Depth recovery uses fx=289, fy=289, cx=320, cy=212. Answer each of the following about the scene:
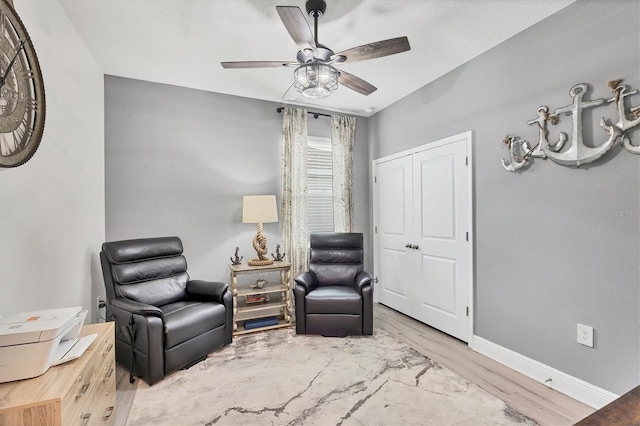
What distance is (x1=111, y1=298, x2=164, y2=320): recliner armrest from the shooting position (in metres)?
2.14

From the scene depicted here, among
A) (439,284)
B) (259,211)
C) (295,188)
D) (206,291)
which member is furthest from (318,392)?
(295,188)

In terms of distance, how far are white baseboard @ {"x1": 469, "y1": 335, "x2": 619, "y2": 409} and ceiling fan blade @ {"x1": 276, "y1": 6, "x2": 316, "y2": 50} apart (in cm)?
282

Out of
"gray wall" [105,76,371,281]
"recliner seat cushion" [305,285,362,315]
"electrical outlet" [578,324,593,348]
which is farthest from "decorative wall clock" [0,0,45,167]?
"electrical outlet" [578,324,593,348]

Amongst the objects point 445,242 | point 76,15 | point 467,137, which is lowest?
point 445,242

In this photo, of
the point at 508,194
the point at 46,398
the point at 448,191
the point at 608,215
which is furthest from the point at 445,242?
the point at 46,398

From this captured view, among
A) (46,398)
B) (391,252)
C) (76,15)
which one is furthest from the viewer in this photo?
(391,252)

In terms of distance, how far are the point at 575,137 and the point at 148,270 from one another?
11.7 feet

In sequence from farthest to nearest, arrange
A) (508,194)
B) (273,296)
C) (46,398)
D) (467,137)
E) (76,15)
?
(273,296)
(467,137)
(508,194)
(76,15)
(46,398)

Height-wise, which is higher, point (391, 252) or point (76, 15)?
point (76, 15)

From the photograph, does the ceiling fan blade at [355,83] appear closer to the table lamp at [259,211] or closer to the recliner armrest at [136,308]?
the table lamp at [259,211]

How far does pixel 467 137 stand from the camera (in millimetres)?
2801

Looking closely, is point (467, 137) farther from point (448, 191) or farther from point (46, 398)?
point (46, 398)

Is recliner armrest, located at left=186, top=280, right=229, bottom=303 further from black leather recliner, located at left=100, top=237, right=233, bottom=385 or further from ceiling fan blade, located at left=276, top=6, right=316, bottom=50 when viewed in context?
ceiling fan blade, located at left=276, top=6, right=316, bottom=50

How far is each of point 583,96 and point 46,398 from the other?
10.6 feet
